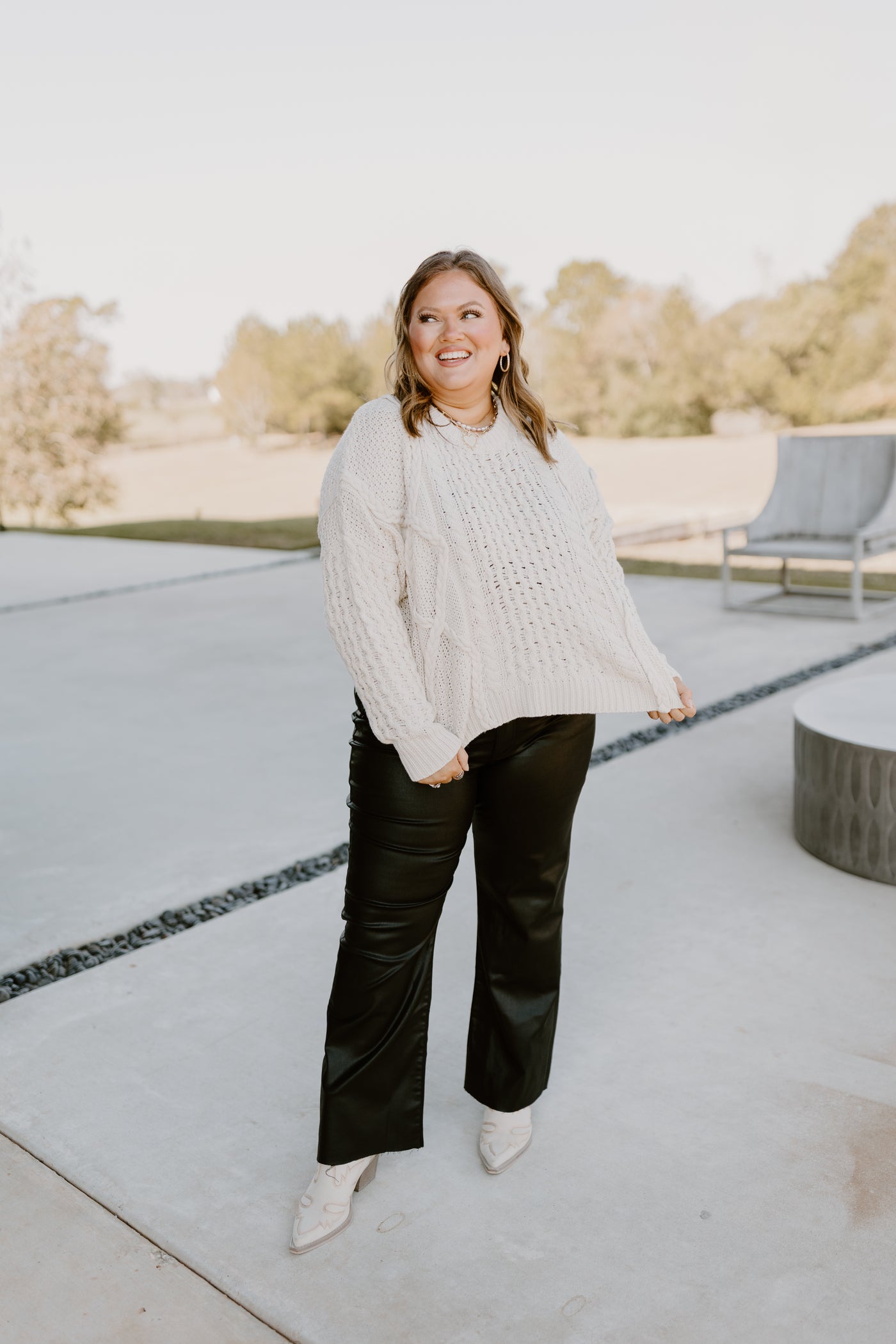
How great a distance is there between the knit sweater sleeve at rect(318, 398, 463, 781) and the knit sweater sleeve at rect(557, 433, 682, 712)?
33 centimetres

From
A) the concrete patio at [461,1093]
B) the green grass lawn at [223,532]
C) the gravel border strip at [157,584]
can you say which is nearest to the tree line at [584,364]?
the green grass lawn at [223,532]

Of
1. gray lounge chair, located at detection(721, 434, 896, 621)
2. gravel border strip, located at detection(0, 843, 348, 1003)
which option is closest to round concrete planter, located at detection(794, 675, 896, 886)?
gravel border strip, located at detection(0, 843, 348, 1003)

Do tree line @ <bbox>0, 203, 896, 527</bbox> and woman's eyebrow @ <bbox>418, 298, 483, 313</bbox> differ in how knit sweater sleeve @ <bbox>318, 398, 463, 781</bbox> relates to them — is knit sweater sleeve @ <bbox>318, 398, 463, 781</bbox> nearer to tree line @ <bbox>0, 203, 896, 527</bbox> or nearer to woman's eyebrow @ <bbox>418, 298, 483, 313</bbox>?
woman's eyebrow @ <bbox>418, 298, 483, 313</bbox>

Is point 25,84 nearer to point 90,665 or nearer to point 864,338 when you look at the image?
point 864,338

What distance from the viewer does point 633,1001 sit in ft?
7.89

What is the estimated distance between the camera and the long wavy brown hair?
1692mm

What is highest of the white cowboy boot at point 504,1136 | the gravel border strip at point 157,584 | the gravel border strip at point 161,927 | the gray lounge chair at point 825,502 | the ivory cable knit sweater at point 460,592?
the ivory cable knit sweater at point 460,592

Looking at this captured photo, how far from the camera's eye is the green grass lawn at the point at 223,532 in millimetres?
11281

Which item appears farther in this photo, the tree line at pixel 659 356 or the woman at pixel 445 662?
the tree line at pixel 659 356

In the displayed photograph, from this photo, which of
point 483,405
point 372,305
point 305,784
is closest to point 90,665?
point 305,784

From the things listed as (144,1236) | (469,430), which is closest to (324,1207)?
(144,1236)

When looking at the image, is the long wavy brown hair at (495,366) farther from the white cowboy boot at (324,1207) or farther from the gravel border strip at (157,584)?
the gravel border strip at (157,584)

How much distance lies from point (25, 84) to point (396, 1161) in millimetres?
31139

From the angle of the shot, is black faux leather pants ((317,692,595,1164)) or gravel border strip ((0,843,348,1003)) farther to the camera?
gravel border strip ((0,843,348,1003))
